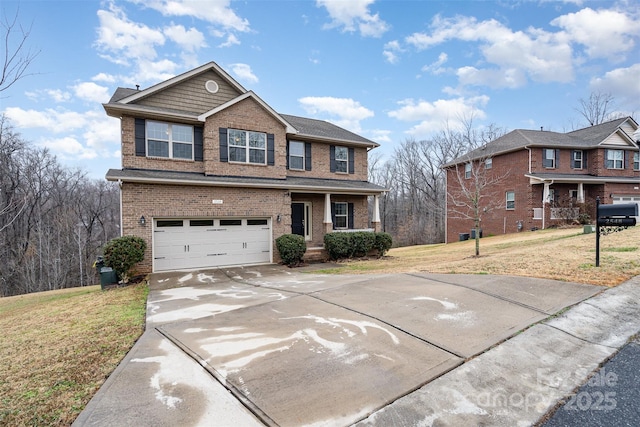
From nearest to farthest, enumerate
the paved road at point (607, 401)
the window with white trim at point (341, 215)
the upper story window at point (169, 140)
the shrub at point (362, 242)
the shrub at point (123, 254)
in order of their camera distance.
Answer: the paved road at point (607, 401) < the shrub at point (123, 254) < the upper story window at point (169, 140) < the shrub at point (362, 242) < the window with white trim at point (341, 215)

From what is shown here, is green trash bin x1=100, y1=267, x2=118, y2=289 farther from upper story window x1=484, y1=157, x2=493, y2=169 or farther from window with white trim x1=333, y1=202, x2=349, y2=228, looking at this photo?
upper story window x1=484, y1=157, x2=493, y2=169

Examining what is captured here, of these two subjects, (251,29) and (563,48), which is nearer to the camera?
(251,29)

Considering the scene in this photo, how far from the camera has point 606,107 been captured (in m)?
36.8

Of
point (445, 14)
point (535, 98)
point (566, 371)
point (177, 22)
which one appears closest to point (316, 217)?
point (177, 22)

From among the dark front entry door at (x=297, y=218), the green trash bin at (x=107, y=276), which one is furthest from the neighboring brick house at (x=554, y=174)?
the green trash bin at (x=107, y=276)

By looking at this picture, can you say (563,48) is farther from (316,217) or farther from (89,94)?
(89,94)

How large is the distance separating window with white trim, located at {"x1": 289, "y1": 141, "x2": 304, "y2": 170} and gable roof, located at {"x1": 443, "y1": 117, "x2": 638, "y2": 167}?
1306 centimetres

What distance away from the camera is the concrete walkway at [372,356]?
2.82 m

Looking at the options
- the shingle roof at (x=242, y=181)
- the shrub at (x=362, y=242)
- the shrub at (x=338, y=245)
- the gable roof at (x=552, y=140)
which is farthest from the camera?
the gable roof at (x=552, y=140)

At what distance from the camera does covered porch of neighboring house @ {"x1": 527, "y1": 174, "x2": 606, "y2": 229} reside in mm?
20719

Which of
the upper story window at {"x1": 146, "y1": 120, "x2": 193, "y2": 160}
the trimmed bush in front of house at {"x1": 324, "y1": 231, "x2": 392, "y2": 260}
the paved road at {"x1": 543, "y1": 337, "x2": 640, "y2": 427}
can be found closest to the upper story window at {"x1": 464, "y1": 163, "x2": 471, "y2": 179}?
the trimmed bush in front of house at {"x1": 324, "y1": 231, "x2": 392, "y2": 260}

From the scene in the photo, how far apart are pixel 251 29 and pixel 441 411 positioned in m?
14.3

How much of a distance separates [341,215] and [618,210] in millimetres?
10668

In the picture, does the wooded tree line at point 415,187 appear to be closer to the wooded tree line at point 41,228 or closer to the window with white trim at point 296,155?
the window with white trim at point 296,155
